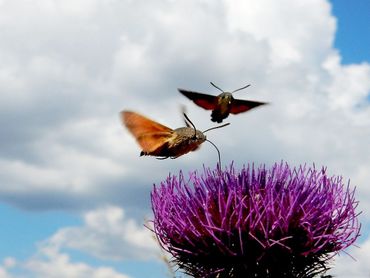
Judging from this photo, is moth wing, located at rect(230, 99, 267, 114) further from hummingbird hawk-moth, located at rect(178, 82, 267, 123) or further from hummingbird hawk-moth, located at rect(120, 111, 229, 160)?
hummingbird hawk-moth, located at rect(120, 111, 229, 160)

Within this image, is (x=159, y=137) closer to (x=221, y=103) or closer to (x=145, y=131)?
(x=145, y=131)

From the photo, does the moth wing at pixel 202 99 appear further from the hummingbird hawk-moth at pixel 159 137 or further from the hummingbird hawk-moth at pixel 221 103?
the hummingbird hawk-moth at pixel 159 137

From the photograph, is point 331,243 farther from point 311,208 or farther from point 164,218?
point 164,218

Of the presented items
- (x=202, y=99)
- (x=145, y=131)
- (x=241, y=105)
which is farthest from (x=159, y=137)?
(x=241, y=105)

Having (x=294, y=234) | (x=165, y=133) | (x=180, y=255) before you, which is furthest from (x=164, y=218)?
(x=294, y=234)

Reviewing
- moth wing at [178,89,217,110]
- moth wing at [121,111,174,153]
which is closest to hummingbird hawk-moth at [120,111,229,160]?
moth wing at [121,111,174,153]
